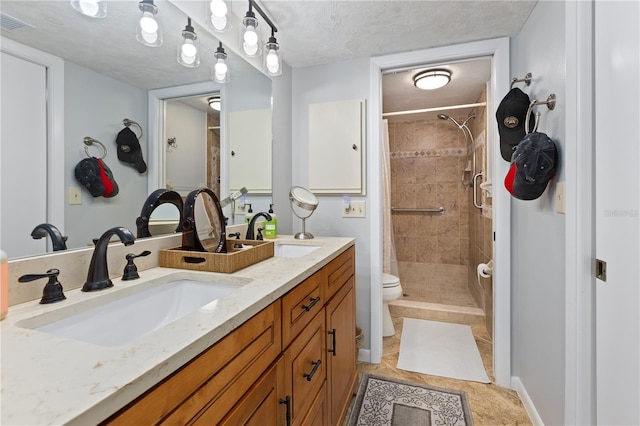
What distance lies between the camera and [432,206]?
12.2ft

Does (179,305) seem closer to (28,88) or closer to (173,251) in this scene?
(173,251)

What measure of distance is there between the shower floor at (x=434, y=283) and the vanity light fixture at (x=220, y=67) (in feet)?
9.08

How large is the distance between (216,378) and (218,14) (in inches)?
58.0

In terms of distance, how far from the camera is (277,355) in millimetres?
814

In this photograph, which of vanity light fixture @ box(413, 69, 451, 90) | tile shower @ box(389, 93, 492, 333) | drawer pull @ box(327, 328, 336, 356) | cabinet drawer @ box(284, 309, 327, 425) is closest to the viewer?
cabinet drawer @ box(284, 309, 327, 425)

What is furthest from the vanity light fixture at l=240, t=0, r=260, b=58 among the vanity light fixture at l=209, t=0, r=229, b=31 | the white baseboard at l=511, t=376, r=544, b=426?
the white baseboard at l=511, t=376, r=544, b=426

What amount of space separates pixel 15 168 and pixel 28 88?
8.4 inches

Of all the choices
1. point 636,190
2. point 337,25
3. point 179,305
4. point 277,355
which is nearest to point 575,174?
point 636,190

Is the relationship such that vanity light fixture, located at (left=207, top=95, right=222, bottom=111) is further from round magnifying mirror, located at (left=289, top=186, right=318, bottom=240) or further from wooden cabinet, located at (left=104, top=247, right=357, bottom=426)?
wooden cabinet, located at (left=104, top=247, right=357, bottom=426)

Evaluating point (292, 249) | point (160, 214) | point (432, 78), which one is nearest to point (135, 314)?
point (160, 214)

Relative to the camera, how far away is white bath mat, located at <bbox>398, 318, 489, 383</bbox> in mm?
1906

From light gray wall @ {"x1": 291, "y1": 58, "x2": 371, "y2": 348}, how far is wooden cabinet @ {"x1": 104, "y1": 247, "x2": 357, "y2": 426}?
0.52 meters

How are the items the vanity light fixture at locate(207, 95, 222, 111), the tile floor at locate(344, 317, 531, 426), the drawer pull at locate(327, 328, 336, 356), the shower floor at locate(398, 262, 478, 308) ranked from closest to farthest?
the drawer pull at locate(327, 328, 336, 356)
the vanity light fixture at locate(207, 95, 222, 111)
the tile floor at locate(344, 317, 531, 426)
the shower floor at locate(398, 262, 478, 308)

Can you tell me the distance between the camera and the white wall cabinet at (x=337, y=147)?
6.58 feet
